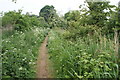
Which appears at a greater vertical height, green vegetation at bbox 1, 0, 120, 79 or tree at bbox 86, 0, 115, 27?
tree at bbox 86, 0, 115, 27

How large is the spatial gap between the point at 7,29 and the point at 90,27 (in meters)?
5.99

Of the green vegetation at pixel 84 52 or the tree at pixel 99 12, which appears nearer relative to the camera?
the green vegetation at pixel 84 52

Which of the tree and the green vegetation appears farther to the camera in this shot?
the tree

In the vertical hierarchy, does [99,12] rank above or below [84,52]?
above

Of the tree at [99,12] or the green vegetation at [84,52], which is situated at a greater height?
the tree at [99,12]

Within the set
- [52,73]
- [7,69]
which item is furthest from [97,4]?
[7,69]

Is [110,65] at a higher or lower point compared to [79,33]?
lower

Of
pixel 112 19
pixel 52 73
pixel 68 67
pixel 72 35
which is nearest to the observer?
pixel 68 67

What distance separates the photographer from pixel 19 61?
545 cm

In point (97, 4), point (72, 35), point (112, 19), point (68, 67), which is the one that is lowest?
point (68, 67)

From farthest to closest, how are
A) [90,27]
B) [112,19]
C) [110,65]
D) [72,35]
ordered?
[72,35] → [90,27] → [112,19] → [110,65]

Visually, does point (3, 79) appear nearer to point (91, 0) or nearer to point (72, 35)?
point (72, 35)

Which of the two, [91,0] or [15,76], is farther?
[91,0]

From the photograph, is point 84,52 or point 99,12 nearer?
point 84,52
